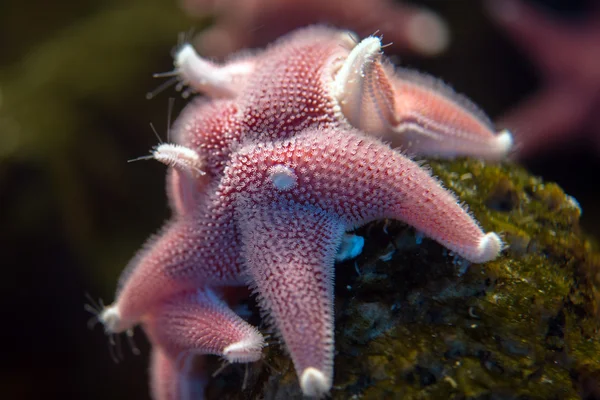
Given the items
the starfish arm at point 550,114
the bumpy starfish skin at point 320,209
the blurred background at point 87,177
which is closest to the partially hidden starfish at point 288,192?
the bumpy starfish skin at point 320,209

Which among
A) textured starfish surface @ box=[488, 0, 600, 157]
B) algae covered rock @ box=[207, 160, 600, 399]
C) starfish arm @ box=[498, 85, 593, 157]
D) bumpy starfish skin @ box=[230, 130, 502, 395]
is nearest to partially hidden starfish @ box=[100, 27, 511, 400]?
bumpy starfish skin @ box=[230, 130, 502, 395]

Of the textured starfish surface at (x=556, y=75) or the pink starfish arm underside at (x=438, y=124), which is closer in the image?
the pink starfish arm underside at (x=438, y=124)

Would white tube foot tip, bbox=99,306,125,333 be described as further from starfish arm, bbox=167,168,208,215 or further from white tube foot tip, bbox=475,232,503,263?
white tube foot tip, bbox=475,232,503,263

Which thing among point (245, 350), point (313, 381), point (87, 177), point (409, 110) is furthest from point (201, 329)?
point (87, 177)

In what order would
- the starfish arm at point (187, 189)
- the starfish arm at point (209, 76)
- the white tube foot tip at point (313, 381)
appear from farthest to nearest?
1. the starfish arm at point (209, 76)
2. the starfish arm at point (187, 189)
3. the white tube foot tip at point (313, 381)

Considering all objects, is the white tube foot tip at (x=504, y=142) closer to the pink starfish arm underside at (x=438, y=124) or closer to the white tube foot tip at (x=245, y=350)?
the pink starfish arm underside at (x=438, y=124)

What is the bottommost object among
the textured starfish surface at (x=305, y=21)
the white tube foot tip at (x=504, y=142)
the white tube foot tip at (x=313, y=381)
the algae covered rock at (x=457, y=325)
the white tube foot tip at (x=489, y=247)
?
the algae covered rock at (x=457, y=325)
